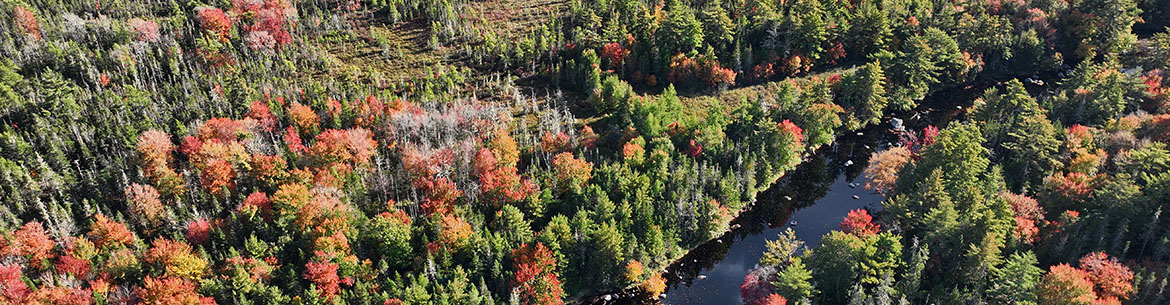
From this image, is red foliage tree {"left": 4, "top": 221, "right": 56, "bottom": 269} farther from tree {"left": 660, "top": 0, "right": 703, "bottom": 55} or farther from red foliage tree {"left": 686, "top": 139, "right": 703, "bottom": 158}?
tree {"left": 660, "top": 0, "right": 703, "bottom": 55}

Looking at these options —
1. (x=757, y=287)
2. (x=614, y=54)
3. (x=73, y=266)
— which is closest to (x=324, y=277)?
(x=73, y=266)

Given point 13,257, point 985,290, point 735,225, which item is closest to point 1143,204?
point 985,290

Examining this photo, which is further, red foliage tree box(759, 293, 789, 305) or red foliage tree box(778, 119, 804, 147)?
red foliage tree box(778, 119, 804, 147)

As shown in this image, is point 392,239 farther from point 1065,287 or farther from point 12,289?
point 1065,287

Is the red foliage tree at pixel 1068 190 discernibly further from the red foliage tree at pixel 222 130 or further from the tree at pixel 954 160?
the red foliage tree at pixel 222 130

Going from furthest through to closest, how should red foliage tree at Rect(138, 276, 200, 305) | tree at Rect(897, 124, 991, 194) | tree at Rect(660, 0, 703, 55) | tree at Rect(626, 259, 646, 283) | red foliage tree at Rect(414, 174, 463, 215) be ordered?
tree at Rect(660, 0, 703, 55) < red foliage tree at Rect(414, 174, 463, 215) < tree at Rect(897, 124, 991, 194) < tree at Rect(626, 259, 646, 283) < red foliage tree at Rect(138, 276, 200, 305)

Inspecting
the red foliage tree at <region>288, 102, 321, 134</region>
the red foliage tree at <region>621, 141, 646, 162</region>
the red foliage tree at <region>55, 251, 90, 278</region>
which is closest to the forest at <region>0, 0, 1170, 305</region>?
the red foliage tree at <region>55, 251, 90, 278</region>
